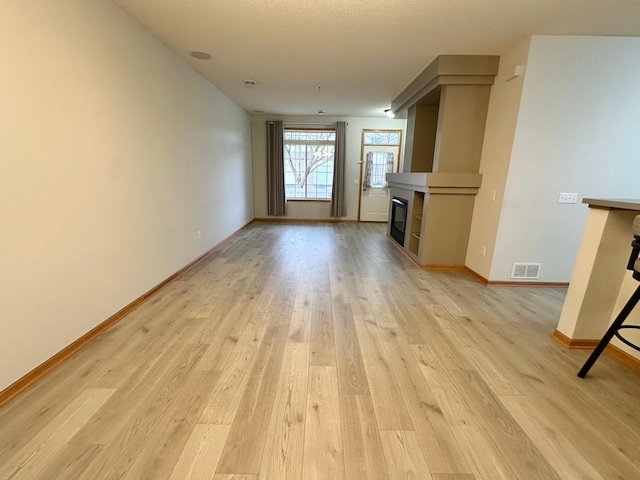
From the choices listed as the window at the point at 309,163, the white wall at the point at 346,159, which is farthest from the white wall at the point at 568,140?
the window at the point at 309,163

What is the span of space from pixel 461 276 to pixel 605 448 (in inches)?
91.5

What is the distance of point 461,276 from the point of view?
344 centimetres

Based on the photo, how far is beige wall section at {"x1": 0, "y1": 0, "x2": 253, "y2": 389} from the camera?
144 centimetres

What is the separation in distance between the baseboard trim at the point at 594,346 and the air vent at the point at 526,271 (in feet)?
3.60

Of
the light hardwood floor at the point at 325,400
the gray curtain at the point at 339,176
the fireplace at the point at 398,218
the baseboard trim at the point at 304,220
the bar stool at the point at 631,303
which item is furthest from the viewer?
the baseboard trim at the point at 304,220

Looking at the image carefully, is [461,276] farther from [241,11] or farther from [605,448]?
[241,11]

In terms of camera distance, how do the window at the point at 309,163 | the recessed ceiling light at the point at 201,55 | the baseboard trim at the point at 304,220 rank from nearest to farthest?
the recessed ceiling light at the point at 201,55 < the window at the point at 309,163 < the baseboard trim at the point at 304,220

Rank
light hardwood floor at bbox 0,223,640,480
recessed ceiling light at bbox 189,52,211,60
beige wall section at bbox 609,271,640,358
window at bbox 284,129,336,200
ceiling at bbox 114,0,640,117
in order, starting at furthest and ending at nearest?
window at bbox 284,129,336,200 → recessed ceiling light at bbox 189,52,211,60 → ceiling at bbox 114,0,640,117 → beige wall section at bbox 609,271,640,358 → light hardwood floor at bbox 0,223,640,480

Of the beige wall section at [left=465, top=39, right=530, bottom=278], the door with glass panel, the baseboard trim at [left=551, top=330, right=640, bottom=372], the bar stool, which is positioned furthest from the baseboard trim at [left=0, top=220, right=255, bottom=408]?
the door with glass panel

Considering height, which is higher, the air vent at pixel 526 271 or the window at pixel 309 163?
the window at pixel 309 163

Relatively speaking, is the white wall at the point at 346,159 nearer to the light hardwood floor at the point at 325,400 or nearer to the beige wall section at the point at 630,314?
the light hardwood floor at the point at 325,400

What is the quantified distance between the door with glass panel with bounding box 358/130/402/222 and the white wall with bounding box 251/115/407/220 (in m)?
0.13

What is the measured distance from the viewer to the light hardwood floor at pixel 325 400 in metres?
1.14

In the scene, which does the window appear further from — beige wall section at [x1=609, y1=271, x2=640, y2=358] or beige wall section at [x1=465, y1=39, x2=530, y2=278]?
beige wall section at [x1=609, y1=271, x2=640, y2=358]
